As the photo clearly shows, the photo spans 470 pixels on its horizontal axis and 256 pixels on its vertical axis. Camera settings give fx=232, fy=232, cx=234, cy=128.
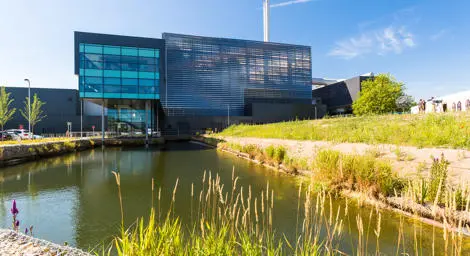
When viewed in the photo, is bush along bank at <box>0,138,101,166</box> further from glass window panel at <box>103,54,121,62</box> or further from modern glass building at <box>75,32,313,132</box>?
glass window panel at <box>103,54,121,62</box>

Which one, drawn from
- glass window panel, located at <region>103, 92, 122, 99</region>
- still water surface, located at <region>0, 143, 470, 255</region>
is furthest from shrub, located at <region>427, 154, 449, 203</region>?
glass window panel, located at <region>103, 92, 122, 99</region>

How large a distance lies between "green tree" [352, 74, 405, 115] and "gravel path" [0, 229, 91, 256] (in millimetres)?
51214

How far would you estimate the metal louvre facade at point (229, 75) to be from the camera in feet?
164

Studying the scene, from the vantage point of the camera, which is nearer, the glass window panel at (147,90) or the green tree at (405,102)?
the glass window panel at (147,90)

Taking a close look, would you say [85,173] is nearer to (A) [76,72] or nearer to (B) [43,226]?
(B) [43,226]

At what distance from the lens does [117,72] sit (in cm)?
3081

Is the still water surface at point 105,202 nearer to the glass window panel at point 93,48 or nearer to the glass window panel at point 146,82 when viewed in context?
the glass window panel at point 146,82

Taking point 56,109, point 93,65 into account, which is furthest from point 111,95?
point 56,109

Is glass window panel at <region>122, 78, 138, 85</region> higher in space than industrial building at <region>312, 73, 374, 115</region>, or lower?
lower

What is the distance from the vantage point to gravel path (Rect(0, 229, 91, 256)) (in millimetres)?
2970

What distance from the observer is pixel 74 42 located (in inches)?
1257

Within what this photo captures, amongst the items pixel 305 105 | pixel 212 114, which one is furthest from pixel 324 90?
pixel 212 114

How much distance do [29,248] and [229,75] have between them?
5420 cm

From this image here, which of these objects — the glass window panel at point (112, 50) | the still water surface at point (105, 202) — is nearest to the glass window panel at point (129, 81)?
the glass window panel at point (112, 50)
